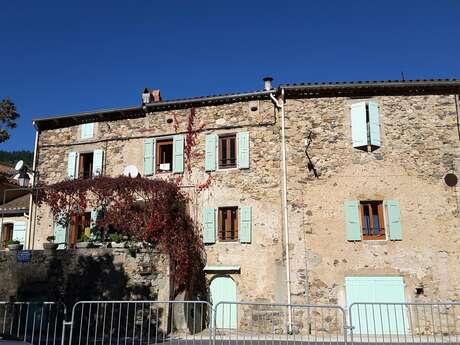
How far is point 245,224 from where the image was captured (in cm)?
1495

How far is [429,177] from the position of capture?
14.6 meters

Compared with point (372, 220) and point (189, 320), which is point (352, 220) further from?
point (189, 320)

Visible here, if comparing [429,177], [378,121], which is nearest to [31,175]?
[378,121]

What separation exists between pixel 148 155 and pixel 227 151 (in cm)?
295

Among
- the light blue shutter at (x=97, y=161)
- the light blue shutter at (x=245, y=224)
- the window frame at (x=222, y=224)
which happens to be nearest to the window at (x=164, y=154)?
the light blue shutter at (x=97, y=161)

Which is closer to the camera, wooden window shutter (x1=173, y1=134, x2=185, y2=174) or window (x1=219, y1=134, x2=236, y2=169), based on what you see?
window (x1=219, y1=134, x2=236, y2=169)

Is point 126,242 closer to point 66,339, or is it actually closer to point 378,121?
point 66,339

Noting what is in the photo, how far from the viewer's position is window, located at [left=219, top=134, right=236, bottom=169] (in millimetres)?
15867

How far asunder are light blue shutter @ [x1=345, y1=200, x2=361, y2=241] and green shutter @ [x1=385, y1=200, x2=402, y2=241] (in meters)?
0.95

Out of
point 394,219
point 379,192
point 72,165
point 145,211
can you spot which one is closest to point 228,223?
point 145,211

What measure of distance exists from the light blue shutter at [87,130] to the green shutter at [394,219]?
11.2 metres

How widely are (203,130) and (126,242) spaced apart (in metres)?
4.94

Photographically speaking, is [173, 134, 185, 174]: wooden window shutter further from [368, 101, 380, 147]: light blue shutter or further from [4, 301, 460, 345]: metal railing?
[368, 101, 380, 147]: light blue shutter

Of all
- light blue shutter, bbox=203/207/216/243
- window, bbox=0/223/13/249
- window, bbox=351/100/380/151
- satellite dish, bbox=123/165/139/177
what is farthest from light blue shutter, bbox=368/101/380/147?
window, bbox=0/223/13/249
